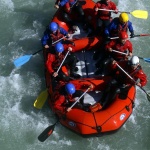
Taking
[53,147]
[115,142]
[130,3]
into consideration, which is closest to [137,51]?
[130,3]

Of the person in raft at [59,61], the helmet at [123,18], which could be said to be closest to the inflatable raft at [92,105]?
the person in raft at [59,61]

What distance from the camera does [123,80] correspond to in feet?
24.5

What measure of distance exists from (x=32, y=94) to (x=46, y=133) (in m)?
1.57

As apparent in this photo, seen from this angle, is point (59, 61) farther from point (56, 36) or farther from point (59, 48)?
point (56, 36)

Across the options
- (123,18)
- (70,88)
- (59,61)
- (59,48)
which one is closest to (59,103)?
(70,88)

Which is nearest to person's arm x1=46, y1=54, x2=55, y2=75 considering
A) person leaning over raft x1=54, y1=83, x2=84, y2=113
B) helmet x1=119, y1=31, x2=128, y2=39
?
person leaning over raft x1=54, y1=83, x2=84, y2=113

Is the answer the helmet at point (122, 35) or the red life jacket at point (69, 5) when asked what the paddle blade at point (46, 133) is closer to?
the helmet at point (122, 35)

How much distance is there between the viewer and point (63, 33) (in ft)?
→ 27.3

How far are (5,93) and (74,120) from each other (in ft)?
8.57

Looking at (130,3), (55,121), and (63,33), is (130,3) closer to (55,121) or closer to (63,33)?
(63,33)

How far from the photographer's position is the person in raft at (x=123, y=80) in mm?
7188

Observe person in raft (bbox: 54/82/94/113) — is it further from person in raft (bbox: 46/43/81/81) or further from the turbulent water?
the turbulent water

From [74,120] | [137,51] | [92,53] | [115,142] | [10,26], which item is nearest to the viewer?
[74,120]

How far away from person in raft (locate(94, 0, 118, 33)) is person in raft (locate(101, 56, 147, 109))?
1356mm
